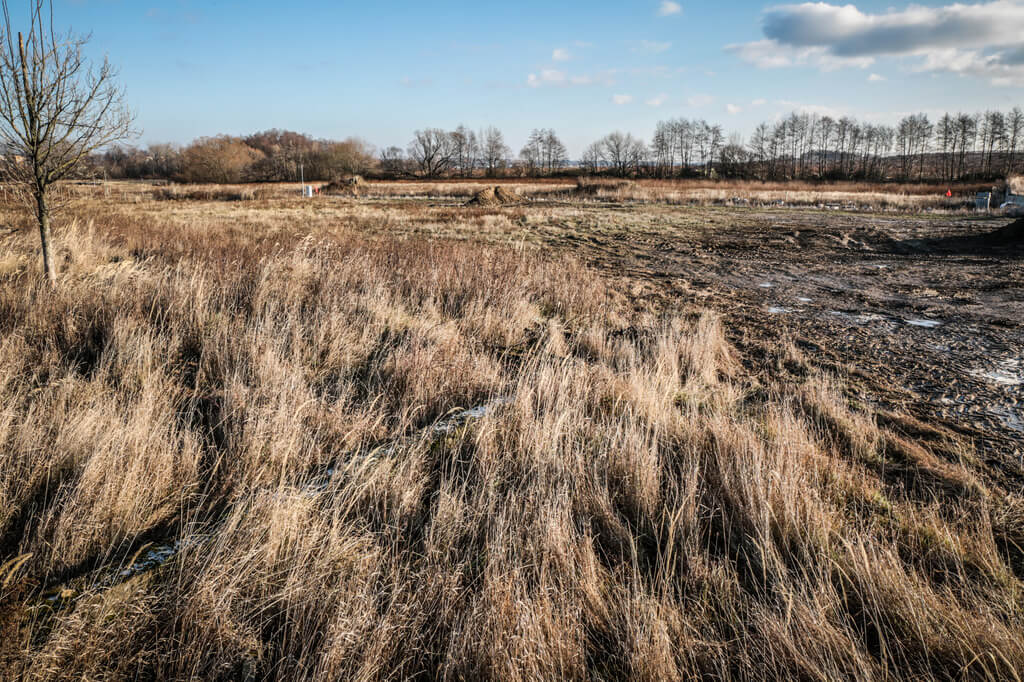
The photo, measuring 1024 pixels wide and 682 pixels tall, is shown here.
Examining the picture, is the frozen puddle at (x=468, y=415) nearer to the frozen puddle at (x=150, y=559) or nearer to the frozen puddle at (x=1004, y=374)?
the frozen puddle at (x=150, y=559)

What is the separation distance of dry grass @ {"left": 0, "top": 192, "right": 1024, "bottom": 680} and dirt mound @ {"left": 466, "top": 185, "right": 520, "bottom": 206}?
2372cm

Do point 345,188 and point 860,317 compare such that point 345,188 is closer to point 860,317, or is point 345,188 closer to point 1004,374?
point 860,317

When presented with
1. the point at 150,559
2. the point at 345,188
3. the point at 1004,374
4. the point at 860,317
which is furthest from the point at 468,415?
the point at 345,188

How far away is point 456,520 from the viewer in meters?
2.36

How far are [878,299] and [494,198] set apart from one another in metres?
22.7

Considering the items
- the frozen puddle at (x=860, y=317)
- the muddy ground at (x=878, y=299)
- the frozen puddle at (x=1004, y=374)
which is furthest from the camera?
the frozen puddle at (x=860, y=317)

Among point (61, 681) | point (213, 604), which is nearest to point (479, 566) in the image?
point (213, 604)

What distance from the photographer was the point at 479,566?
7.08ft

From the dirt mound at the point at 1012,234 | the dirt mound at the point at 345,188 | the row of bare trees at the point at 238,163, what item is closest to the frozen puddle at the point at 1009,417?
the dirt mound at the point at 1012,234

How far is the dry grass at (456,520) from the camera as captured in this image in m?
1.74

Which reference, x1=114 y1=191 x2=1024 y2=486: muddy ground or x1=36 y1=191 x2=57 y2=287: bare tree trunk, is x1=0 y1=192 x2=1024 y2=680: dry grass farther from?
x1=114 y1=191 x2=1024 y2=486: muddy ground

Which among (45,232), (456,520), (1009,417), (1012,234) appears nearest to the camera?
(456,520)

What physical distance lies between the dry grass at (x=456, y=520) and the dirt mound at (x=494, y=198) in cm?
2372

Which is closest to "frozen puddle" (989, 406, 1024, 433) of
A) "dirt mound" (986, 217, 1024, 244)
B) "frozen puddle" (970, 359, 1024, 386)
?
"frozen puddle" (970, 359, 1024, 386)
